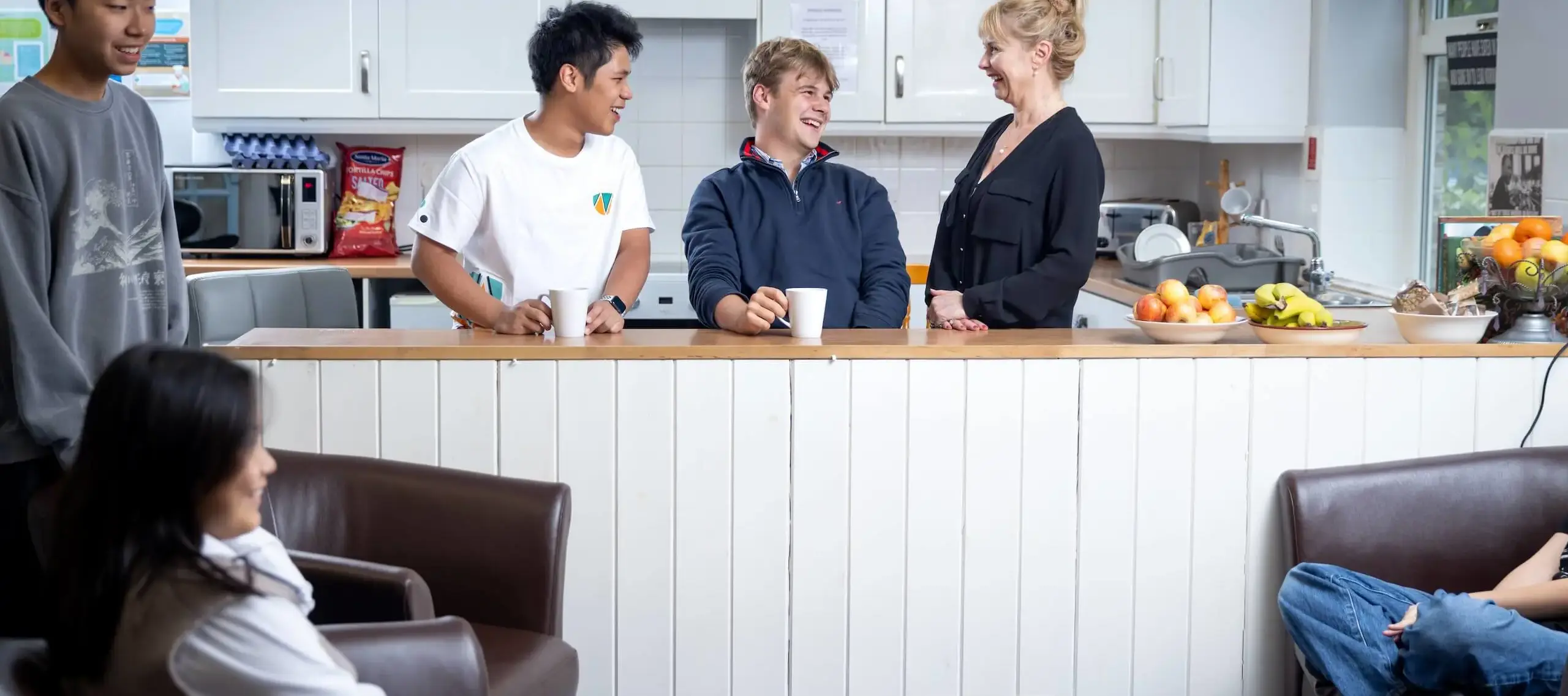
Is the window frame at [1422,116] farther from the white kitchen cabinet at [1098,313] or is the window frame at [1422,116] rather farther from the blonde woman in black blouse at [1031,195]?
the blonde woman in black blouse at [1031,195]

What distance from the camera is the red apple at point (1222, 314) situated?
2324 mm

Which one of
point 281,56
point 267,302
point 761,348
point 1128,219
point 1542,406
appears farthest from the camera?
point 1128,219

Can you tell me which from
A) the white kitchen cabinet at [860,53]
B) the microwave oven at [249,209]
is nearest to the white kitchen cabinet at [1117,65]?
the white kitchen cabinet at [860,53]

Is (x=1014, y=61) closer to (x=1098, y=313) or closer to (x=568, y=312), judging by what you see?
(x=568, y=312)

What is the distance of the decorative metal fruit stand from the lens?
7.70 ft

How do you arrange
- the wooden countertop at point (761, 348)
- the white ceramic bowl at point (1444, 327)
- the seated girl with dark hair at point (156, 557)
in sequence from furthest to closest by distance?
1. the white ceramic bowl at point (1444, 327)
2. the wooden countertop at point (761, 348)
3. the seated girl with dark hair at point (156, 557)

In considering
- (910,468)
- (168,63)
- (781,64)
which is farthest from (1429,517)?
(168,63)

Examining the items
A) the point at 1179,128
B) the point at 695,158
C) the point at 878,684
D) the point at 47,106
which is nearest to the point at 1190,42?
the point at 1179,128

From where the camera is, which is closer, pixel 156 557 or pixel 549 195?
pixel 156 557

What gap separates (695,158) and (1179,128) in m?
1.46

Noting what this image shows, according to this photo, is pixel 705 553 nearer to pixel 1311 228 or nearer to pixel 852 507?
pixel 852 507

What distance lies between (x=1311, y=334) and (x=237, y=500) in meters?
1.63

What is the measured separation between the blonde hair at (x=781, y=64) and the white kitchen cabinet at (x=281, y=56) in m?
2.01

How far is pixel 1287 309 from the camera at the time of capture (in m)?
2.30
